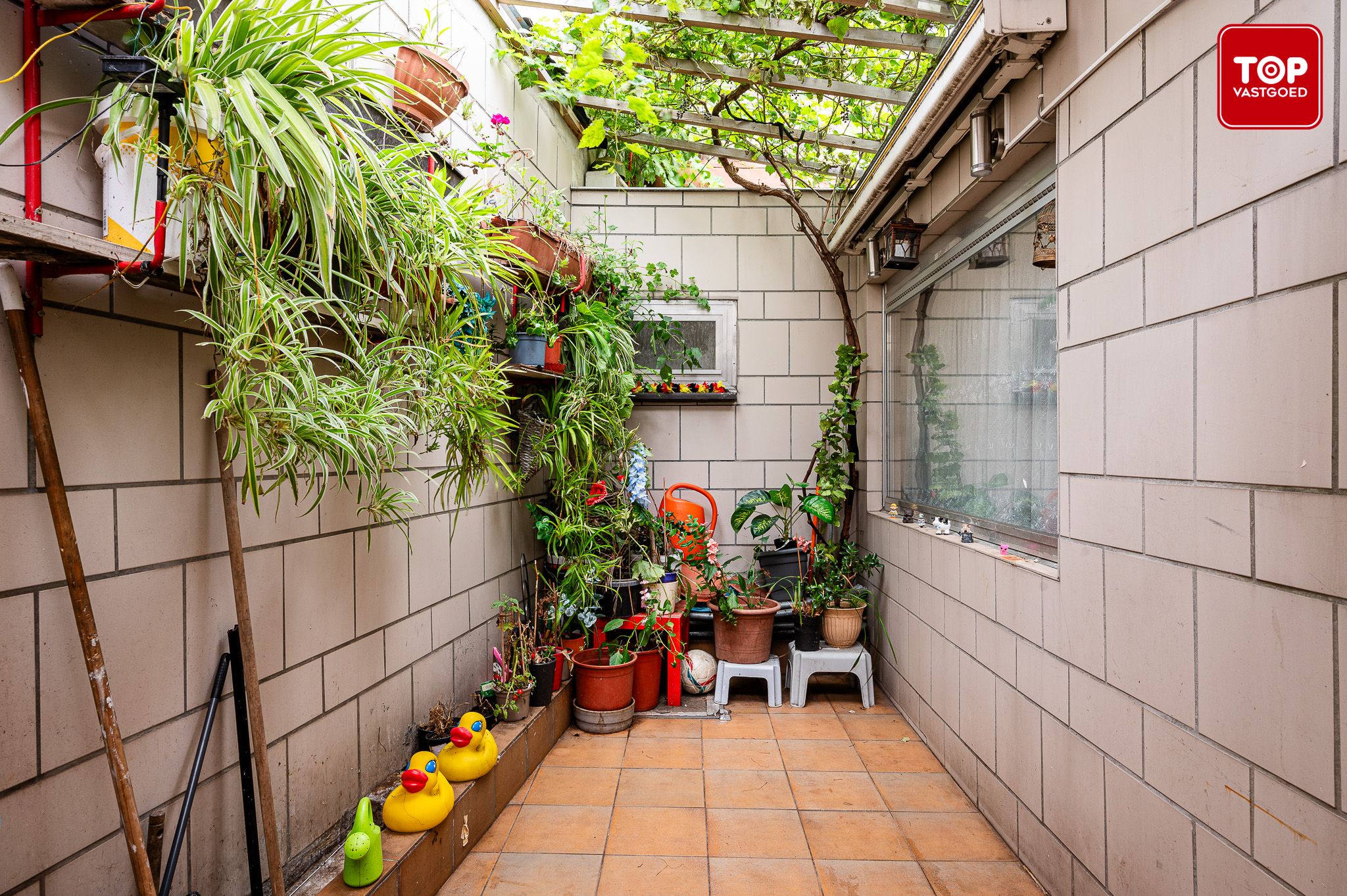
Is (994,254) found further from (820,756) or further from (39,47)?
(39,47)

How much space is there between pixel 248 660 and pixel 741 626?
2408 mm

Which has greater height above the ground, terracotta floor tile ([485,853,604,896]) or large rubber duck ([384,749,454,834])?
large rubber duck ([384,749,454,834])

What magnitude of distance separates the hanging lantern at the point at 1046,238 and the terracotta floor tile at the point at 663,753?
2114 millimetres

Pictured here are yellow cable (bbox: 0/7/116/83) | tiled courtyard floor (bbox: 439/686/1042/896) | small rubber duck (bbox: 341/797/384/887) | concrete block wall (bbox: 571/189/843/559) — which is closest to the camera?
yellow cable (bbox: 0/7/116/83)

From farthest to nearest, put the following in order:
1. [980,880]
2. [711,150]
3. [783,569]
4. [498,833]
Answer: [711,150] < [783,569] < [498,833] < [980,880]

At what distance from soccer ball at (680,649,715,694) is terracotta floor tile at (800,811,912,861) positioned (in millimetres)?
1107

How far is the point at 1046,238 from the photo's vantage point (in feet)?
6.83

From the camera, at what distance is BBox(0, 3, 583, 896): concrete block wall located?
1.13 metres

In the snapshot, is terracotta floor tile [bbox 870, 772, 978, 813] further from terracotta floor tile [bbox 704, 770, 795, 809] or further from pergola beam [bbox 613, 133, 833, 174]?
pergola beam [bbox 613, 133, 833, 174]

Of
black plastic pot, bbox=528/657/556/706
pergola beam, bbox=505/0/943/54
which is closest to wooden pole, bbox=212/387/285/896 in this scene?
black plastic pot, bbox=528/657/556/706

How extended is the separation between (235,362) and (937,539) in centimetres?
246

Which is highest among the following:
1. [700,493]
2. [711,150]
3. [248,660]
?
[711,150]

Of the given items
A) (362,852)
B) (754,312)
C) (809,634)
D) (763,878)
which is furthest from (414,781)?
(754,312)

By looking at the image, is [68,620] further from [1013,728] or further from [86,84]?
[1013,728]
